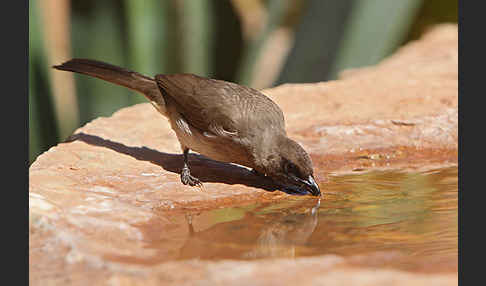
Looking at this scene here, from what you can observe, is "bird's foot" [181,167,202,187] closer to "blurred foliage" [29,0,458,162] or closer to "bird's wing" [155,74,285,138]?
"bird's wing" [155,74,285,138]

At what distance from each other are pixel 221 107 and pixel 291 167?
0.75 meters

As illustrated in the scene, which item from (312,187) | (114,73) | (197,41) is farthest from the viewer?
(197,41)

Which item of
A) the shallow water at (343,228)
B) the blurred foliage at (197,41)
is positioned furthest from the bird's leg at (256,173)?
the blurred foliage at (197,41)

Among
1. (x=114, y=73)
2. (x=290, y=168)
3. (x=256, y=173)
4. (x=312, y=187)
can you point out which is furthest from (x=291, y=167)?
(x=114, y=73)

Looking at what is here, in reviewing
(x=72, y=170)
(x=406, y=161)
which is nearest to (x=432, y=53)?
(x=406, y=161)

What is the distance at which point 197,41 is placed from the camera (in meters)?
8.66

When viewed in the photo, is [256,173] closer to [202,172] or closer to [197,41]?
[202,172]

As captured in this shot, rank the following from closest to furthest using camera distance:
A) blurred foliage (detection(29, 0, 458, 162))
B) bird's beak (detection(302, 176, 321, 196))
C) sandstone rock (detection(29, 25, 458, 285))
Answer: sandstone rock (detection(29, 25, 458, 285))
bird's beak (detection(302, 176, 321, 196))
blurred foliage (detection(29, 0, 458, 162))

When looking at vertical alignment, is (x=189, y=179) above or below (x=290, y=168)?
below

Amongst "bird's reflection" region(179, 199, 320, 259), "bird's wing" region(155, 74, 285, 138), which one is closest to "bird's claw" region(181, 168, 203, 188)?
"bird's wing" region(155, 74, 285, 138)

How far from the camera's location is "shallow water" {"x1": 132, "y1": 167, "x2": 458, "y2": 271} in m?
3.14

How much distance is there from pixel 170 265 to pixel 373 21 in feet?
19.9

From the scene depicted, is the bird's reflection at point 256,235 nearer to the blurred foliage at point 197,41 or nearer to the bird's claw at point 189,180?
the bird's claw at point 189,180

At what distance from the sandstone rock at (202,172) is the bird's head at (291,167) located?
127 mm
